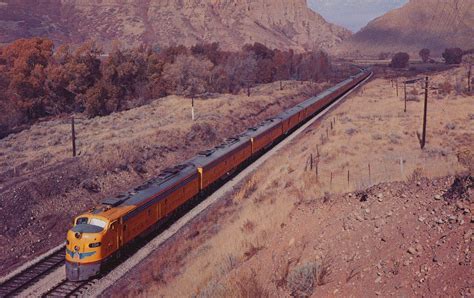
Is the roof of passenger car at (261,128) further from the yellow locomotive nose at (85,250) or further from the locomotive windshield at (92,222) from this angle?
the yellow locomotive nose at (85,250)

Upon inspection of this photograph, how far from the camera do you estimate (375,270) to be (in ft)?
35.1

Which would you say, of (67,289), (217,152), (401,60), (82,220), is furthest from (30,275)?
(401,60)

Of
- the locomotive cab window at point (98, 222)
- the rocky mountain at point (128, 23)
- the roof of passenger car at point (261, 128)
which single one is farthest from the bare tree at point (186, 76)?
the rocky mountain at point (128, 23)

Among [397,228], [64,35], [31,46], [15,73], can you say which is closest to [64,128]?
[15,73]

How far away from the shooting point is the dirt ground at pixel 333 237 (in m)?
10.4

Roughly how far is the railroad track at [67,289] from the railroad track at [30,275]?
60.2 inches

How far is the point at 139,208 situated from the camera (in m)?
19.0

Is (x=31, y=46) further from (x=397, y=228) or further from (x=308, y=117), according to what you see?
(x=397, y=228)

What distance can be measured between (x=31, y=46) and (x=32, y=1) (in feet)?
506

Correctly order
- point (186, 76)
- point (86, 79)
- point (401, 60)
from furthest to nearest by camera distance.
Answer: point (401, 60) → point (186, 76) → point (86, 79)

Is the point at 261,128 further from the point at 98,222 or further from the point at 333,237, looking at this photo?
the point at 333,237

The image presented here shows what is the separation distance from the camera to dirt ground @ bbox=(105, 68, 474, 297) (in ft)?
34.0

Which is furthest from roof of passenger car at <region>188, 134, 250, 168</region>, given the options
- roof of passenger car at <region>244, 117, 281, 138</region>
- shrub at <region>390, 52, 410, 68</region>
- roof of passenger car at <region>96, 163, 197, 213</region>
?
shrub at <region>390, 52, 410, 68</region>

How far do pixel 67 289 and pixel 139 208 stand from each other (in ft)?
14.5
